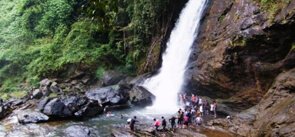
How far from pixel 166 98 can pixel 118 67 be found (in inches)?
304

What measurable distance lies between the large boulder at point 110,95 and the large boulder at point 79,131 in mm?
5597

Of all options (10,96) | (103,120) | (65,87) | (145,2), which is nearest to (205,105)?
(103,120)

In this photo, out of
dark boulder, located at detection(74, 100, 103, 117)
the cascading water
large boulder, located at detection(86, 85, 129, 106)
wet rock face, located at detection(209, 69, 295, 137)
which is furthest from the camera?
the cascading water

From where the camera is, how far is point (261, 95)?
22.2 meters

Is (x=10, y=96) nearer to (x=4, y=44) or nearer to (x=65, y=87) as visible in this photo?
(x=65, y=87)

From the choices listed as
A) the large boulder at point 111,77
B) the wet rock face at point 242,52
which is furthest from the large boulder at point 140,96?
the large boulder at point 111,77

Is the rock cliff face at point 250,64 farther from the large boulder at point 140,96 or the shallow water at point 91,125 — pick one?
the large boulder at point 140,96

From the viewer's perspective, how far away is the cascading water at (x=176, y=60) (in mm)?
28391

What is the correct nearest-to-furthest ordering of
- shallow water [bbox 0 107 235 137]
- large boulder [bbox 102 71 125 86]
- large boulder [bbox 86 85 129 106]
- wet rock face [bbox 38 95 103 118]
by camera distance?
shallow water [bbox 0 107 235 137], wet rock face [bbox 38 95 103 118], large boulder [bbox 86 85 129 106], large boulder [bbox 102 71 125 86]

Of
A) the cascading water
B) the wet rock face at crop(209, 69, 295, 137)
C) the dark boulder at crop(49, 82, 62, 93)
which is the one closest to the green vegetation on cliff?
the cascading water

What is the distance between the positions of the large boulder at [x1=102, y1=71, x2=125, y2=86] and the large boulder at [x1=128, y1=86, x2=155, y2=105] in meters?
4.37

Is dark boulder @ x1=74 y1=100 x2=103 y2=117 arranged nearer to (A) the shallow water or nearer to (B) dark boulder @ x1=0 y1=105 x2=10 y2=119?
(A) the shallow water

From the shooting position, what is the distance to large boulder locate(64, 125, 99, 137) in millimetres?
20892

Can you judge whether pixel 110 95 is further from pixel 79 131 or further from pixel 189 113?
pixel 189 113
